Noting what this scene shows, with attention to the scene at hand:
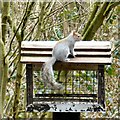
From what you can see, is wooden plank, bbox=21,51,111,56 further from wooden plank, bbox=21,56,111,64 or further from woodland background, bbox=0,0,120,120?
woodland background, bbox=0,0,120,120

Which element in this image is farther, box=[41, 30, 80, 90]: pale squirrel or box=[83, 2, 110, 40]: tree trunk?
box=[83, 2, 110, 40]: tree trunk

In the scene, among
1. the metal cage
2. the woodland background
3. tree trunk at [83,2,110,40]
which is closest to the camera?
the metal cage

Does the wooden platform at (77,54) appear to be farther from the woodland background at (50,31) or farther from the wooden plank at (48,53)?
Result: the woodland background at (50,31)

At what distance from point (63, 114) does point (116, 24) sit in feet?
3.14

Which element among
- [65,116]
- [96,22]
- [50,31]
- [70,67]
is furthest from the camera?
[50,31]

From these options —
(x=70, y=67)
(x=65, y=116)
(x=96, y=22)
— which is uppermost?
(x=96, y=22)

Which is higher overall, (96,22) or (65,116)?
(96,22)

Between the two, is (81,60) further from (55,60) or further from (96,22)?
(96,22)

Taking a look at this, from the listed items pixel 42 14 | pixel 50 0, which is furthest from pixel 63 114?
pixel 50 0

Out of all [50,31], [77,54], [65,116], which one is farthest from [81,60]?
[50,31]

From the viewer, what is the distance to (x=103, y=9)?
1.32 meters

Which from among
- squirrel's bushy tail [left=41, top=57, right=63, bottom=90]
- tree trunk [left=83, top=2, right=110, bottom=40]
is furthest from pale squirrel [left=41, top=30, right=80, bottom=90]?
tree trunk [left=83, top=2, right=110, bottom=40]

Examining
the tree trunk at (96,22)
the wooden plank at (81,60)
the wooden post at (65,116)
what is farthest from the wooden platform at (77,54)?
the tree trunk at (96,22)

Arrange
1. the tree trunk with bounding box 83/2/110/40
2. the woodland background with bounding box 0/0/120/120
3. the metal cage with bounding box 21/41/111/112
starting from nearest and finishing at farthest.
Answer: the metal cage with bounding box 21/41/111/112 → the tree trunk with bounding box 83/2/110/40 → the woodland background with bounding box 0/0/120/120
